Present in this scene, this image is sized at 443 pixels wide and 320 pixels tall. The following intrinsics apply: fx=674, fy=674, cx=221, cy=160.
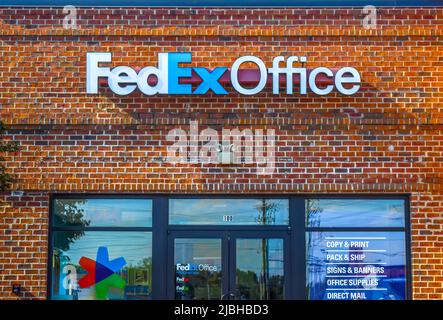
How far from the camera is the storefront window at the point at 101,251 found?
10414 mm

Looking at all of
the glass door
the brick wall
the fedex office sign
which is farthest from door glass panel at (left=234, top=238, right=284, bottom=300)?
the fedex office sign

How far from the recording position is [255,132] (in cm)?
1064

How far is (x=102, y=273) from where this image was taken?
10453mm

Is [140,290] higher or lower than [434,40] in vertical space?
lower

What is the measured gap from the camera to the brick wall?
413 inches

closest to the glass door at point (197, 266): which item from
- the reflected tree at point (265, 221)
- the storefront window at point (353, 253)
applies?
the reflected tree at point (265, 221)

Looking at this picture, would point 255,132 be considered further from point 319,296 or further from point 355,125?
point 319,296

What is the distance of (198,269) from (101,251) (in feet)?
5.04

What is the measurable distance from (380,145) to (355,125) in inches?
19.7

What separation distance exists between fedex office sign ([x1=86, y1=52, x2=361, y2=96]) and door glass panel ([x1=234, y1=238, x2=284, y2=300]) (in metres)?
2.39

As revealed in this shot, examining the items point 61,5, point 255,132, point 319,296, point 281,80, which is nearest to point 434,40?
point 281,80

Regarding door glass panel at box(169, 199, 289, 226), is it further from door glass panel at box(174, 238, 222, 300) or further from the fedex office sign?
the fedex office sign
